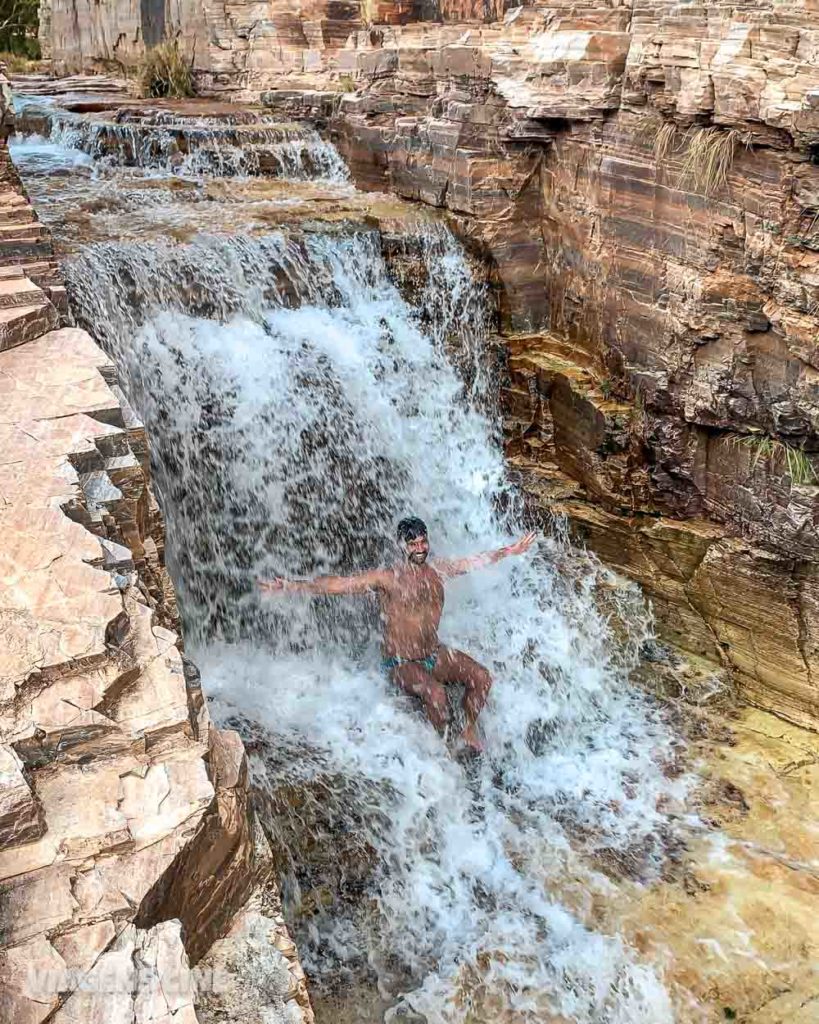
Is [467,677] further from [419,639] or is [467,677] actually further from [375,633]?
[375,633]

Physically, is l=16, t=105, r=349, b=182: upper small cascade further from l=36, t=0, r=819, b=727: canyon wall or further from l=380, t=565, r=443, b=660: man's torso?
l=380, t=565, r=443, b=660: man's torso

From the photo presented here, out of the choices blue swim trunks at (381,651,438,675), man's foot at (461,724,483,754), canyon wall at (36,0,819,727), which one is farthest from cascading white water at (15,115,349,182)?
man's foot at (461,724,483,754)

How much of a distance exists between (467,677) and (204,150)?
5.00 meters

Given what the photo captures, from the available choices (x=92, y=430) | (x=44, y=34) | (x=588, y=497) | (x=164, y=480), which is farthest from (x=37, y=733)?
(x=44, y=34)

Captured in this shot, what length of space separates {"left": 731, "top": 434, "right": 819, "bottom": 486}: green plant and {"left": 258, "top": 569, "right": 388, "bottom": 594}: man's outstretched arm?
2120 millimetres

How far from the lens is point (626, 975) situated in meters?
3.80

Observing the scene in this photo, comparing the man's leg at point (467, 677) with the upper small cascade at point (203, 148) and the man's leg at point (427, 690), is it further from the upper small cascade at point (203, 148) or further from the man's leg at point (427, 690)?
the upper small cascade at point (203, 148)

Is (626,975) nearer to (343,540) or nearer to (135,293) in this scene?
(343,540)

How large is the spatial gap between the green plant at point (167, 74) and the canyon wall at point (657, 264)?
306 cm

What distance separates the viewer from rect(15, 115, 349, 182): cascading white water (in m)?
7.57

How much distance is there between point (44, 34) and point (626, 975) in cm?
1377

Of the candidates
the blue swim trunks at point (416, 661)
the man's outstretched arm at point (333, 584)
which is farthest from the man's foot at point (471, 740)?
the man's outstretched arm at point (333, 584)

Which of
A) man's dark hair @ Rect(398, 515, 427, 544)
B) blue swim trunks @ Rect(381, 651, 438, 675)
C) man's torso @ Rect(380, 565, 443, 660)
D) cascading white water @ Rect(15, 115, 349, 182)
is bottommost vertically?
blue swim trunks @ Rect(381, 651, 438, 675)

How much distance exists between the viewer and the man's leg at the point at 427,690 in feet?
15.4
